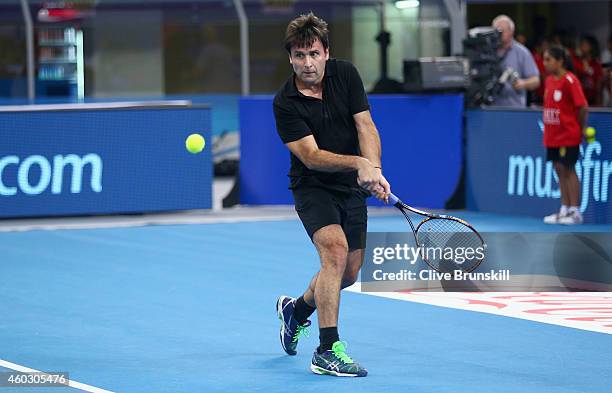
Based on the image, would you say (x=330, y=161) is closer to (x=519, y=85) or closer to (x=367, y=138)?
(x=367, y=138)

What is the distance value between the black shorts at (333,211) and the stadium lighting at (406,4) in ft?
43.9

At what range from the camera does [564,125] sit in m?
13.6

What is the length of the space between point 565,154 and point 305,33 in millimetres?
7058

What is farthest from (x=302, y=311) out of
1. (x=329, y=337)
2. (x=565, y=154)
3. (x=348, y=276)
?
(x=565, y=154)

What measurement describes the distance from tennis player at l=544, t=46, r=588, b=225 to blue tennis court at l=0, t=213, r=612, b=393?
3.05 meters

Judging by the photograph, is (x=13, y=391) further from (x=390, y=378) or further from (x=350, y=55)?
(x=350, y=55)

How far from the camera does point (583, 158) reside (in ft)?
45.6

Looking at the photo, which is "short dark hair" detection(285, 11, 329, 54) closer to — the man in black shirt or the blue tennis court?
the man in black shirt

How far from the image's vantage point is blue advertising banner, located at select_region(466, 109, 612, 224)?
540 inches

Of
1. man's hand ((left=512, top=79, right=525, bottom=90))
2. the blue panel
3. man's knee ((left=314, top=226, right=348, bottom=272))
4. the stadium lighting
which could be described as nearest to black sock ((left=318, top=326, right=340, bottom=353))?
man's knee ((left=314, top=226, right=348, bottom=272))

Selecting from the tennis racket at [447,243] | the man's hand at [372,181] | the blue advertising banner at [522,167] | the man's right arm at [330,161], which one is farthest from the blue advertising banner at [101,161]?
the man's hand at [372,181]

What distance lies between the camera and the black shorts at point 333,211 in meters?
7.25

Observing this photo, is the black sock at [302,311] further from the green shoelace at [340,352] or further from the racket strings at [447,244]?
the racket strings at [447,244]

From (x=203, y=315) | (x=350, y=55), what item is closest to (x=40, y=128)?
(x=203, y=315)
